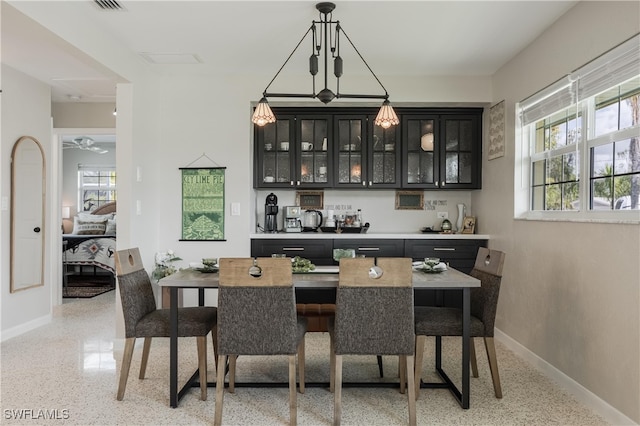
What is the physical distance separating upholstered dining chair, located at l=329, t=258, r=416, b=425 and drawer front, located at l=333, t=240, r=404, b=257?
2121mm

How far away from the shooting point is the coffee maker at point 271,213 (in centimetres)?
477

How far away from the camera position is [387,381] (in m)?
3.09

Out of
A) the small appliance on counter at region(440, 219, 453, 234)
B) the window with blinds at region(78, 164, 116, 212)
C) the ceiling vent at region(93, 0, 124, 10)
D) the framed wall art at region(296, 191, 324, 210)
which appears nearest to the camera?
the ceiling vent at region(93, 0, 124, 10)

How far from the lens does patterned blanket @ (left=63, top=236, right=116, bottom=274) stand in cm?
694

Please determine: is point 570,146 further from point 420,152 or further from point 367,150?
point 367,150

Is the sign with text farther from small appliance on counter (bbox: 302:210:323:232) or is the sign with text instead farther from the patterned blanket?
the patterned blanket

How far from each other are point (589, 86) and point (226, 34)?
262cm

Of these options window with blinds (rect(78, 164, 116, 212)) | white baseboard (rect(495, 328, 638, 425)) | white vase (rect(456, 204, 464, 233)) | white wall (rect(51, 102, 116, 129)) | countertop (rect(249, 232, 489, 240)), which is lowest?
white baseboard (rect(495, 328, 638, 425))

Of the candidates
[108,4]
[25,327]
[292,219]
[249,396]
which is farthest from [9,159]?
[249,396]

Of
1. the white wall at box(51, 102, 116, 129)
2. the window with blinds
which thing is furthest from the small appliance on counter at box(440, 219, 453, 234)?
the window with blinds

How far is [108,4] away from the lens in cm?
291

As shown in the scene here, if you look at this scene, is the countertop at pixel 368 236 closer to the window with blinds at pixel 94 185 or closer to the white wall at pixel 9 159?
the white wall at pixel 9 159

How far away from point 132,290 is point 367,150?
281 centimetres

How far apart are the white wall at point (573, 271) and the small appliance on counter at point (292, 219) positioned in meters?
2.05
